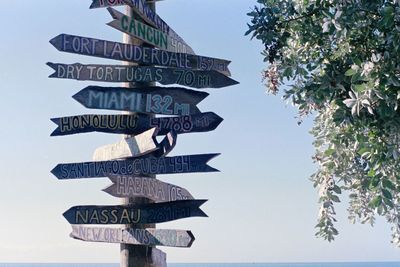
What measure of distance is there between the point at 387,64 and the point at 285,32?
6.80 feet

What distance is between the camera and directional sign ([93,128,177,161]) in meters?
7.62

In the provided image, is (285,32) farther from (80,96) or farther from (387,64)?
(80,96)

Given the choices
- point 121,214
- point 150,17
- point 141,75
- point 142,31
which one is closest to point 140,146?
point 121,214

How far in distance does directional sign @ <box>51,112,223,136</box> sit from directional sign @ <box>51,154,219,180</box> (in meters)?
0.44

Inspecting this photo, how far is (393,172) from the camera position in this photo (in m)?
8.06

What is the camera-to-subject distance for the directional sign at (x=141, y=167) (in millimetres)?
7867

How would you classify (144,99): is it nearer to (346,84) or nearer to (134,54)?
(134,54)

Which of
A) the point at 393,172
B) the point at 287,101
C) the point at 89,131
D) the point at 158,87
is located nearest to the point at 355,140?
the point at 393,172

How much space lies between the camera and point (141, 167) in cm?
788

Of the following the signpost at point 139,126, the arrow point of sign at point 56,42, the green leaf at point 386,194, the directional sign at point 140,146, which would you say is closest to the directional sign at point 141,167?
the signpost at point 139,126

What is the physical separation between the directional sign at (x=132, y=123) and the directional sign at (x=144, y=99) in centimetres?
16

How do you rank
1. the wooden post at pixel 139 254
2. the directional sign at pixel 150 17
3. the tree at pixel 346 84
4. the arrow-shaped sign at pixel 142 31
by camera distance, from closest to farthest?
the tree at pixel 346 84 → the wooden post at pixel 139 254 → the arrow-shaped sign at pixel 142 31 → the directional sign at pixel 150 17

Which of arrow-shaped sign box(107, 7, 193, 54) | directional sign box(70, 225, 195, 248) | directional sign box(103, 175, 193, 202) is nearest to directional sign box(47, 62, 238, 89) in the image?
arrow-shaped sign box(107, 7, 193, 54)

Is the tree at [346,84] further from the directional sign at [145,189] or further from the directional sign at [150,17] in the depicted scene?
the directional sign at [145,189]
